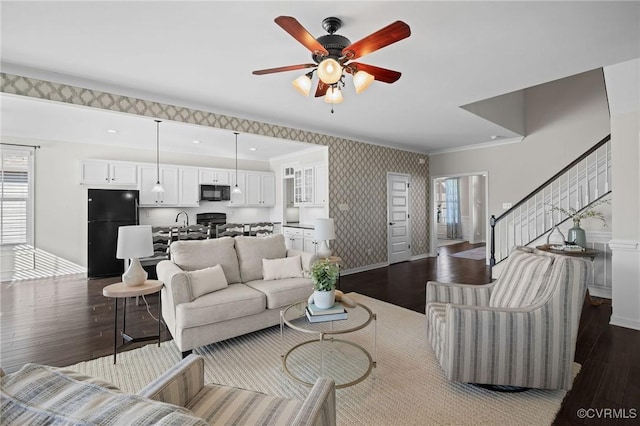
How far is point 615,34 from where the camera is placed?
7.67 ft

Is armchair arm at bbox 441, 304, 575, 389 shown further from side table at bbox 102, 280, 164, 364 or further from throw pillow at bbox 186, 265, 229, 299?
side table at bbox 102, 280, 164, 364

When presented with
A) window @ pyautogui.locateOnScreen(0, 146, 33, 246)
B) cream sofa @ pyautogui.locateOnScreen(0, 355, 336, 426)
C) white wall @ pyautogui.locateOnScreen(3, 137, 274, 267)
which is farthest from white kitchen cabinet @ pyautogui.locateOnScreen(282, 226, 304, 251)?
cream sofa @ pyautogui.locateOnScreen(0, 355, 336, 426)

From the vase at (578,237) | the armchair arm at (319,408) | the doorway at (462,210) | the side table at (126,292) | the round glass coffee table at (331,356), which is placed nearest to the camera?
the armchair arm at (319,408)

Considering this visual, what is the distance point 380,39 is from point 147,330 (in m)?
3.51

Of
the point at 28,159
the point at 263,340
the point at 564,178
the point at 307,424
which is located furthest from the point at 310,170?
the point at 307,424

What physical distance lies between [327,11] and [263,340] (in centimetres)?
284

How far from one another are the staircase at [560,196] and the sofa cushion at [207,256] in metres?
4.62

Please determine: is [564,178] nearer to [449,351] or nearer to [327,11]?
[449,351]

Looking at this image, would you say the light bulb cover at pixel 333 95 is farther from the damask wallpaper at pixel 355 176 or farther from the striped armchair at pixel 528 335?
the damask wallpaper at pixel 355 176

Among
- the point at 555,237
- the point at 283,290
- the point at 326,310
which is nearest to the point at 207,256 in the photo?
the point at 283,290

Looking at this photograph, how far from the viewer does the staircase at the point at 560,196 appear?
4398 mm

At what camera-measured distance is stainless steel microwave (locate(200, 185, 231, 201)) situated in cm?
703

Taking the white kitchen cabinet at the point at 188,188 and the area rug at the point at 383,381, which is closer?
the area rug at the point at 383,381

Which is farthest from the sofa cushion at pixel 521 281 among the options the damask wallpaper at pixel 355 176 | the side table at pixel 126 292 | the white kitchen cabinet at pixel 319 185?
the white kitchen cabinet at pixel 319 185
